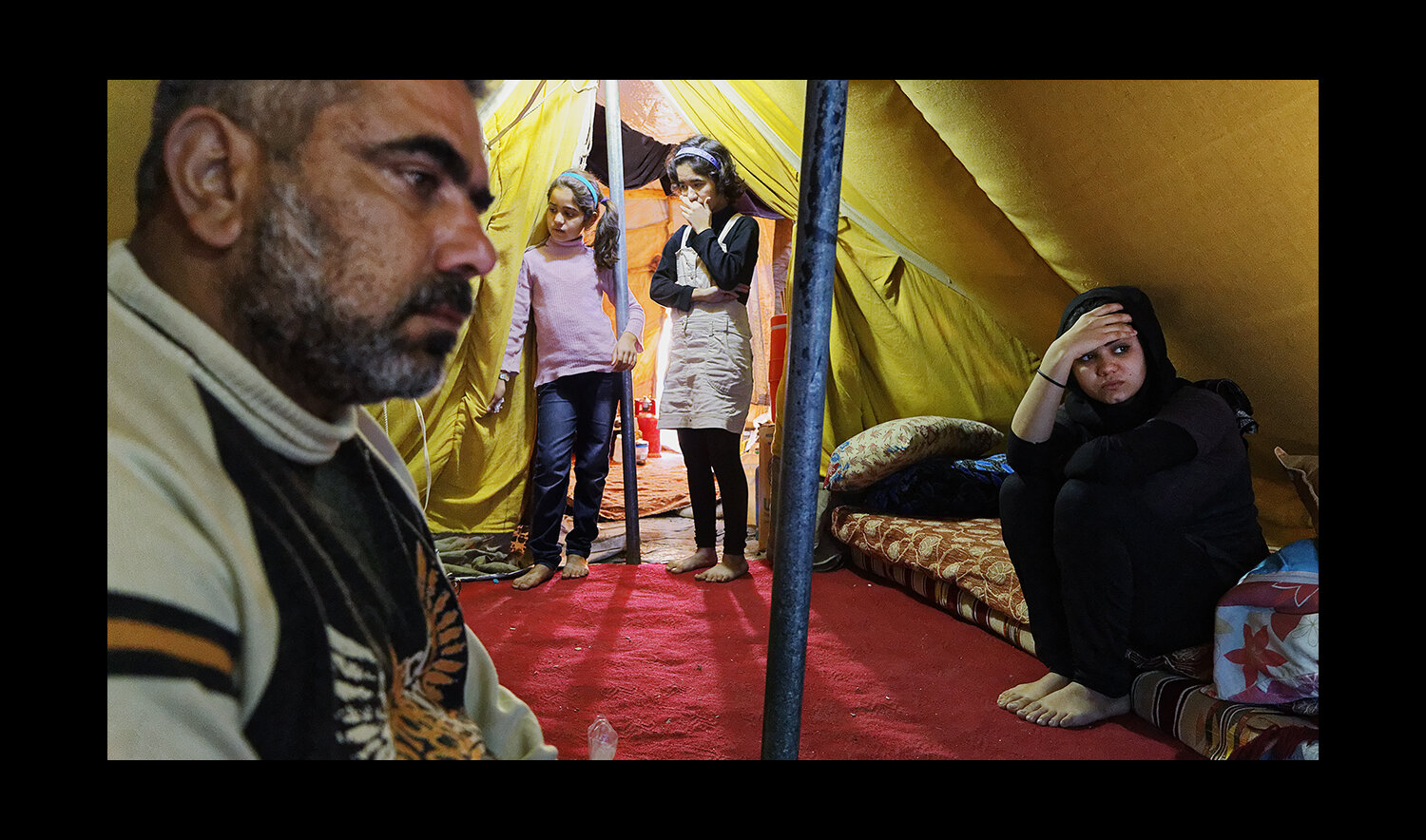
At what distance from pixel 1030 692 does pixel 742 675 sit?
0.58m

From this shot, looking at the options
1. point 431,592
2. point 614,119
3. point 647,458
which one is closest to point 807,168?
point 431,592

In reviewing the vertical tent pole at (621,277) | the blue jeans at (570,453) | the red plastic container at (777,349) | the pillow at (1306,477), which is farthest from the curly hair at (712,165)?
the pillow at (1306,477)

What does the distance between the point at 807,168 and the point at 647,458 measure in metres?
5.38

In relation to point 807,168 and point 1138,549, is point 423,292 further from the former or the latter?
point 1138,549

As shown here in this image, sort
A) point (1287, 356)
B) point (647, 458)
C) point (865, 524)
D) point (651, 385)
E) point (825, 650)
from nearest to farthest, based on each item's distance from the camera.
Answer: point (1287, 356)
point (825, 650)
point (865, 524)
point (647, 458)
point (651, 385)

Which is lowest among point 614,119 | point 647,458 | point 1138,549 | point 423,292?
point 647,458

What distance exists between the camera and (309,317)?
0.65 metres

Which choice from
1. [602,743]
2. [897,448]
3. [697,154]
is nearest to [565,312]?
[697,154]

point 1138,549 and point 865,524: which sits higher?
point 1138,549

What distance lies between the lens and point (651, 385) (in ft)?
24.1

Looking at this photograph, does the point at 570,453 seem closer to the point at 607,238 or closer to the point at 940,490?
the point at 607,238

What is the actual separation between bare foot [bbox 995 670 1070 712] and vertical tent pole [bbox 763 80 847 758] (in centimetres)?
84

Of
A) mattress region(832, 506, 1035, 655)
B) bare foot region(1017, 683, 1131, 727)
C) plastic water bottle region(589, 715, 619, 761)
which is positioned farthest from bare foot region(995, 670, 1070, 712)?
plastic water bottle region(589, 715, 619, 761)

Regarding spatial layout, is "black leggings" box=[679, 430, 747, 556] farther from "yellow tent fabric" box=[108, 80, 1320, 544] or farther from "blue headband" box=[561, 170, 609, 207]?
"blue headband" box=[561, 170, 609, 207]
